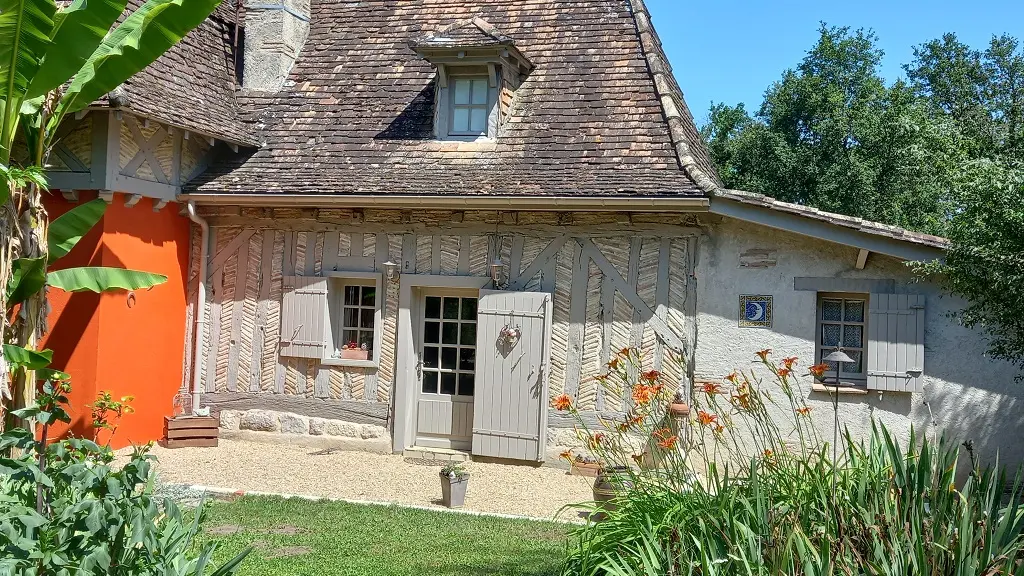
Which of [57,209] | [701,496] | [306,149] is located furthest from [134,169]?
[701,496]

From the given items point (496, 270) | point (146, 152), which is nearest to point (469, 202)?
point (496, 270)

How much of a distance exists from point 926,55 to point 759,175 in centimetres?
796

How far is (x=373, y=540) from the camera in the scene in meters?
6.52

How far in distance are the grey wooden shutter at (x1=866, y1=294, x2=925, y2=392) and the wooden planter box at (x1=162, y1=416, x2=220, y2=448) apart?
6994mm

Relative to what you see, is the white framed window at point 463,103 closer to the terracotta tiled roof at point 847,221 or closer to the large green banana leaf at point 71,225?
the terracotta tiled roof at point 847,221

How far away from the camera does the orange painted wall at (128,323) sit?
941 cm

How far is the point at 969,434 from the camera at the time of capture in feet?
28.3

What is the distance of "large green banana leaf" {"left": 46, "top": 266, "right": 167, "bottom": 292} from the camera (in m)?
7.91

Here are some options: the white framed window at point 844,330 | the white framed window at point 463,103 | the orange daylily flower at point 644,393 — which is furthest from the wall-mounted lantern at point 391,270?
the orange daylily flower at point 644,393

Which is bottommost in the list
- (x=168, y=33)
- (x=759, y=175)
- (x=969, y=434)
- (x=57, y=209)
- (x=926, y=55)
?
(x=969, y=434)

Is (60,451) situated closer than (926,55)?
Yes

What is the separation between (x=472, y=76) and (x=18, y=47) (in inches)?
226

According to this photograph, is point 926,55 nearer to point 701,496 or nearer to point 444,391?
point 444,391

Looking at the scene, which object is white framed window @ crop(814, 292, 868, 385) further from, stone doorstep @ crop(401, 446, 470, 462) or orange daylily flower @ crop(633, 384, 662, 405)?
orange daylily flower @ crop(633, 384, 662, 405)
